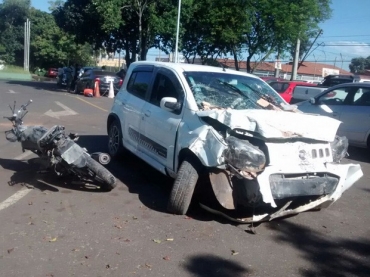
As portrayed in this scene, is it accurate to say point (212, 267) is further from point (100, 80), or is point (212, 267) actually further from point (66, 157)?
point (100, 80)

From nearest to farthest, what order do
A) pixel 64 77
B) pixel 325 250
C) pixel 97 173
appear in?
pixel 325 250, pixel 97 173, pixel 64 77

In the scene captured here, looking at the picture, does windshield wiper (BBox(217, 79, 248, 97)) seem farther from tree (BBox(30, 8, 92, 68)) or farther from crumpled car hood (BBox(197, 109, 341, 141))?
tree (BBox(30, 8, 92, 68))

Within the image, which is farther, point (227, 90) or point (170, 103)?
point (227, 90)

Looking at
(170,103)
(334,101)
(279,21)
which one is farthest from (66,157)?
(279,21)

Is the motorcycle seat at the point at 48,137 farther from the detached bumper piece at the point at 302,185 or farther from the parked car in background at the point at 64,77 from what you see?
the parked car in background at the point at 64,77

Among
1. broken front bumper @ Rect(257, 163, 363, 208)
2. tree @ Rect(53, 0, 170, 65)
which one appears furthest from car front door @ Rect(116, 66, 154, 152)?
tree @ Rect(53, 0, 170, 65)

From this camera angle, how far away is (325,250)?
5176 millimetres

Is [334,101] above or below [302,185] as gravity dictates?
above

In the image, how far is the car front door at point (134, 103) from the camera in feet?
25.4

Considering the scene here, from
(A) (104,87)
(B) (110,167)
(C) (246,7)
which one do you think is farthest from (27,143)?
(C) (246,7)

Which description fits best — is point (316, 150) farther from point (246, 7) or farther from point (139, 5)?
point (139, 5)

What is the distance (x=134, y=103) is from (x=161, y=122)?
1.26m

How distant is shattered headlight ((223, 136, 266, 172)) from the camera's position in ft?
17.7

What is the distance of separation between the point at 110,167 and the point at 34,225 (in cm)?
294
